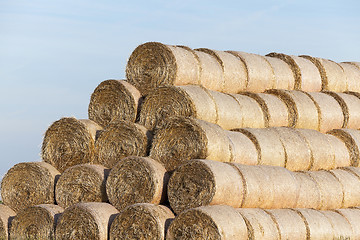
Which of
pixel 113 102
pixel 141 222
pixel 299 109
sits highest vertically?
pixel 113 102

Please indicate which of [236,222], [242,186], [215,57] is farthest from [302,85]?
[236,222]

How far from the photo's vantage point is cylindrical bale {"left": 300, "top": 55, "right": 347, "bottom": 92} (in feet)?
37.0

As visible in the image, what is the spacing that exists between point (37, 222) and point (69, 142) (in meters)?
1.19

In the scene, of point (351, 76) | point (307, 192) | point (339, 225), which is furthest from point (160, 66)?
point (351, 76)

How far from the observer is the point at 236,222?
7.29 meters

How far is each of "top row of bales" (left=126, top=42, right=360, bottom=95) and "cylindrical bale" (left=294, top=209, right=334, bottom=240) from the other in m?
2.16

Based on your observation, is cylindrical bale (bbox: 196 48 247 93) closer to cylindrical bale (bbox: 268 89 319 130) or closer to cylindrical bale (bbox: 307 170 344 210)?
cylindrical bale (bbox: 268 89 319 130)

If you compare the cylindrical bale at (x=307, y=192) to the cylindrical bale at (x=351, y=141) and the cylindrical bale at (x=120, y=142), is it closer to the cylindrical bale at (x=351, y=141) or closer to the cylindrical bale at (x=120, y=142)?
the cylindrical bale at (x=351, y=141)

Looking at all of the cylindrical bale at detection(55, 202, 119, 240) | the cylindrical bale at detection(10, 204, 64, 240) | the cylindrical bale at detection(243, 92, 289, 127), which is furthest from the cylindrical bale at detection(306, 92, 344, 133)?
the cylindrical bale at detection(10, 204, 64, 240)

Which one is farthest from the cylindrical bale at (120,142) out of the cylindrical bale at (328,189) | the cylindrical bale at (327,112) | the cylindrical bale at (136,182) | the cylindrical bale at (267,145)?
the cylindrical bale at (327,112)

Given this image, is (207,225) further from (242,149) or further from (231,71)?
(231,71)

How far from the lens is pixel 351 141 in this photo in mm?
10742

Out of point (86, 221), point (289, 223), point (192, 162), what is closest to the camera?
point (192, 162)

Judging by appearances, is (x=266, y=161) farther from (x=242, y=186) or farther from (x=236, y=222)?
(x=236, y=222)
